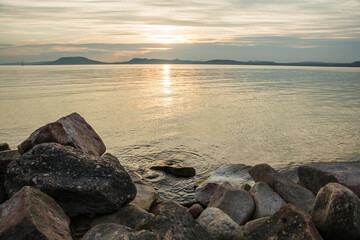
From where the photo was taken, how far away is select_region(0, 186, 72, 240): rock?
4.57m

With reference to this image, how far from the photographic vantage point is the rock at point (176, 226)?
534 cm

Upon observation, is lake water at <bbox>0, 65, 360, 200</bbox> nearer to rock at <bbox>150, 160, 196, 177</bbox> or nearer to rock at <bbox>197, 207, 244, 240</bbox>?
rock at <bbox>150, 160, 196, 177</bbox>

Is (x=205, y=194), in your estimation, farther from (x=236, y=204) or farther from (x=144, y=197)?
(x=144, y=197)

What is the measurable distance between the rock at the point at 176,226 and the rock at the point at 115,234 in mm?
548

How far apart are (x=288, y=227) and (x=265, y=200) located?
2.43 meters

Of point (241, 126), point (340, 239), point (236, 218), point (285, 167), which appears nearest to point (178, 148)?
point (285, 167)

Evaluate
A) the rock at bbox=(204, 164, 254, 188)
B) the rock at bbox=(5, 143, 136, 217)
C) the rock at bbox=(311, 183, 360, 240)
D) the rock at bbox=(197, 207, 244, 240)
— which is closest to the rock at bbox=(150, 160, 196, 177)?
the rock at bbox=(204, 164, 254, 188)

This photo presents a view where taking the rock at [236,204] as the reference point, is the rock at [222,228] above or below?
above

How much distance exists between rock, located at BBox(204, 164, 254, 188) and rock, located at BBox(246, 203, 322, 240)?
472 centimetres

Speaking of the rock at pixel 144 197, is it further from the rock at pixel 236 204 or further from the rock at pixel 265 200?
the rock at pixel 265 200

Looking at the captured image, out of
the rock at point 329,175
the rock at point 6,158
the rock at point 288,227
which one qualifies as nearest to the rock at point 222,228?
the rock at point 288,227

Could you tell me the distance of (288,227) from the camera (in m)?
5.32

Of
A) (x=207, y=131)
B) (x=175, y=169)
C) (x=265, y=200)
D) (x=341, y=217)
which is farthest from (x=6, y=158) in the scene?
(x=207, y=131)

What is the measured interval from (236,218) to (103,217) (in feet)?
9.87
